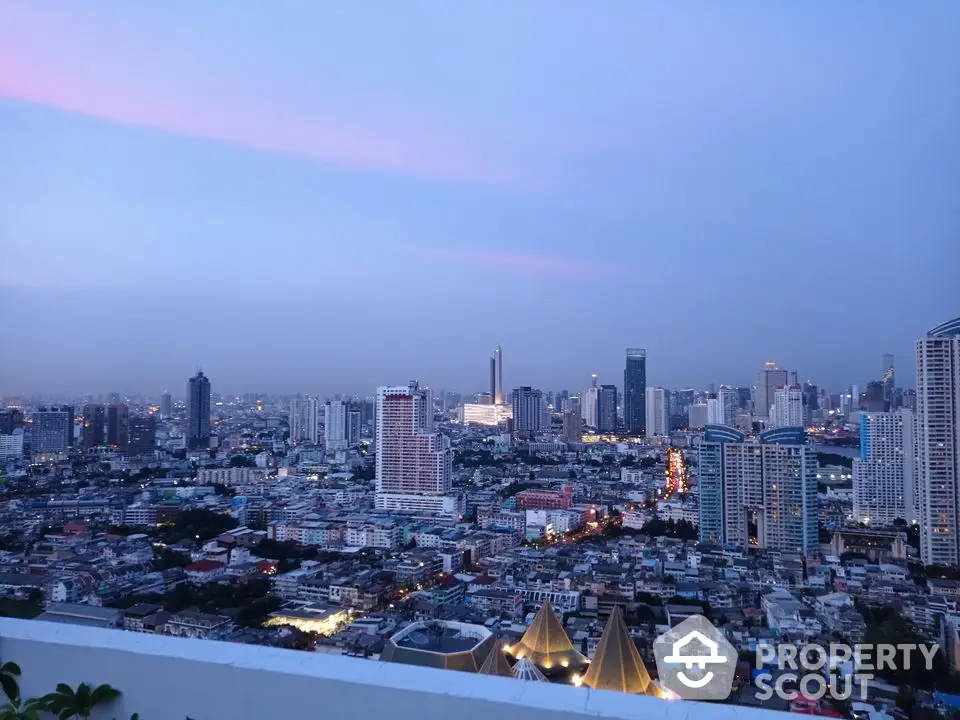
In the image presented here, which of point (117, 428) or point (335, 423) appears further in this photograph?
point (335, 423)

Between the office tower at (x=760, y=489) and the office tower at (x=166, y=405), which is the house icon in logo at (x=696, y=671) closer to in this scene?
the office tower at (x=760, y=489)

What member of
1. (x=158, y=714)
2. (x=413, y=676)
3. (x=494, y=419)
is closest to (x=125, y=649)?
(x=158, y=714)

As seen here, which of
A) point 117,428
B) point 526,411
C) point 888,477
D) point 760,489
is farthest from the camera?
point 526,411

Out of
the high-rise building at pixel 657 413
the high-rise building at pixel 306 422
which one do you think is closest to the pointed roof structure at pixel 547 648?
the high-rise building at pixel 306 422

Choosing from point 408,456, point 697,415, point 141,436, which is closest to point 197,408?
point 141,436

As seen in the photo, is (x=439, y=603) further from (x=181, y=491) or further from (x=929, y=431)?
(x=181, y=491)

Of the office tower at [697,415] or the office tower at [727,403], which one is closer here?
the office tower at [727,403]

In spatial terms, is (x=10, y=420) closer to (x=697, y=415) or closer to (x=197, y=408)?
(x=197, y=408)

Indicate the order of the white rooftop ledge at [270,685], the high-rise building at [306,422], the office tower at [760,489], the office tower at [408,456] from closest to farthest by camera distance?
1. the white rooftop ledge at [270,685]
2. the office tower at [760,489]
3. the office tower at [408,456]
4. the high-rise building at [306,422]
